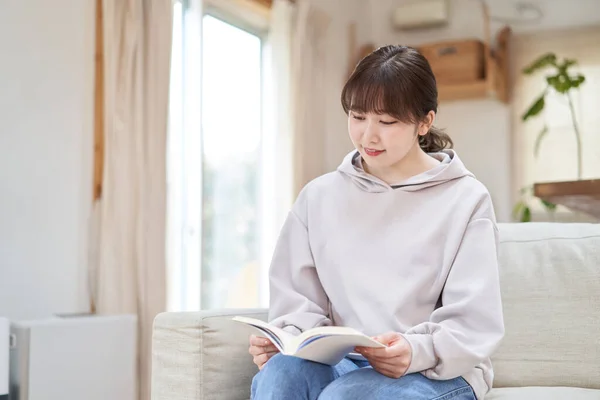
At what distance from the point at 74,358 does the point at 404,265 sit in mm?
1243

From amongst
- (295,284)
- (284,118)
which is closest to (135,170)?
(284,118)

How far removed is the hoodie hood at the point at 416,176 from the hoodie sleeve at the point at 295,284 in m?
0.13

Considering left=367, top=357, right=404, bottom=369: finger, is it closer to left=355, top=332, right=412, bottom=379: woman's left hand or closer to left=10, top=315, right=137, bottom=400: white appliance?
left=355, top=332, right=412, bottom=379: woman's left hand

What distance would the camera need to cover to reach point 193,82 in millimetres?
3451

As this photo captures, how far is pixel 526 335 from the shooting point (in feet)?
5.48

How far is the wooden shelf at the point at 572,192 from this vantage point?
2496 millimetres

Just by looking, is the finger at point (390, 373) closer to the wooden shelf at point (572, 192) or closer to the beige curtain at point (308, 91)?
the wooden shelf at point (572, 192)

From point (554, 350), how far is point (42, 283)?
1658 mm

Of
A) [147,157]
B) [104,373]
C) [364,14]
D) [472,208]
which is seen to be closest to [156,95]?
[147,157]

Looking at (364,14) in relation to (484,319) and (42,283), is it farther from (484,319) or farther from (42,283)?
(484,319)

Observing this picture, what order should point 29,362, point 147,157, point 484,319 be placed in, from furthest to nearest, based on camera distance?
point 147,157
point 29,362
point 484,319

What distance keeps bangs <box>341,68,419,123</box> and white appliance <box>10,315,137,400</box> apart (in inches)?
50.0

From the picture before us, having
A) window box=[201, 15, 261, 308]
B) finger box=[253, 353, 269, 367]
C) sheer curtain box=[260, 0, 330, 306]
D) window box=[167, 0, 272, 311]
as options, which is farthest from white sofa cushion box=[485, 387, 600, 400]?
sheer curtain box=[260, 0, 330, 306]

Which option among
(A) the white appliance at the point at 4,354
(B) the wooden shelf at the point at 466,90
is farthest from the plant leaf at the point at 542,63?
(A) the white appliance at the point at 4,354
